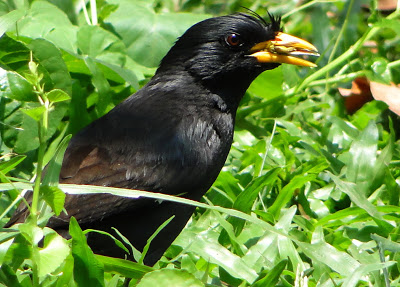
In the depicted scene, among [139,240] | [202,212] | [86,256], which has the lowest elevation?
[202,212]

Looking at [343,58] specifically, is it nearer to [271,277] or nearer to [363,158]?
[363,158]

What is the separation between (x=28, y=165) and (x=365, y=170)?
5.98ft

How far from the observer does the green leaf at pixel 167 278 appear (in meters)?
2.58

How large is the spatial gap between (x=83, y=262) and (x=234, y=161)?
1968 mm

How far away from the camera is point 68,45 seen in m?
4.84

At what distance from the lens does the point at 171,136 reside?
3.67 m

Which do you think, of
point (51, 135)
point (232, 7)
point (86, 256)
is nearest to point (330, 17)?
point (232, 7)

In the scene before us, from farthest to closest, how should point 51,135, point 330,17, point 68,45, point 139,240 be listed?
point 330,17 → point 68,45 → point 51,135 → point 139,240

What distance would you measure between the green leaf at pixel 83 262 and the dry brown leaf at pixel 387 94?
2.74 metres

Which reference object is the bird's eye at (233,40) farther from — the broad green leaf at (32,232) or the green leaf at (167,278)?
the broad green leaf at (32,232)

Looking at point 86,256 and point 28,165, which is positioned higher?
point 86,256

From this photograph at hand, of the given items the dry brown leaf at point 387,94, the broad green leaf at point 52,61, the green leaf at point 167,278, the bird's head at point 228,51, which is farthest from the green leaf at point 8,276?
the dry brown leaf at point 387,94

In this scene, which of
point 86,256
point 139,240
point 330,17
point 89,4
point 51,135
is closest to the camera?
point 86,256

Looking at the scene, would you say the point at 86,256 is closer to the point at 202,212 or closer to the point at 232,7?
the point at 202,212
